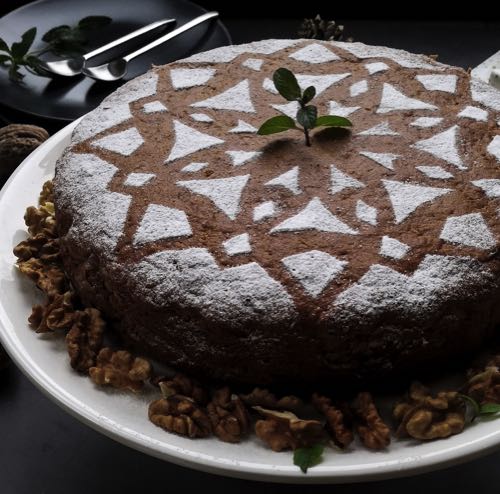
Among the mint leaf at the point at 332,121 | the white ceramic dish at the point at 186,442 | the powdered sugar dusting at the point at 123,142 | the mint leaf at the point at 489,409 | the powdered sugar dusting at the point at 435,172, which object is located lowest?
the white ceramic dish at the point at 186,442

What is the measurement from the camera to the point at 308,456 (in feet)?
3.57

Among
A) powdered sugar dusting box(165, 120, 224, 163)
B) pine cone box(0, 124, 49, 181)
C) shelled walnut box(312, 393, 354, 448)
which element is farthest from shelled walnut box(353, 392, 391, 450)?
pine cone box(0, 124, 49, 181)

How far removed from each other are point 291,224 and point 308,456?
311 mm

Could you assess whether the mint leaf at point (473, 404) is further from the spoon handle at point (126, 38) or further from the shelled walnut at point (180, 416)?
the spoon handle at point (126, 38)

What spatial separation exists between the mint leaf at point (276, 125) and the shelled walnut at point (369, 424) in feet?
1.37

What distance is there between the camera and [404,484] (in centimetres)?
140

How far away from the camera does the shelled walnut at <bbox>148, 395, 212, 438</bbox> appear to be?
1.14 m

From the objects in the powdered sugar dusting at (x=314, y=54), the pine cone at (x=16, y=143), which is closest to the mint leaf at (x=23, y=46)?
the pine cone at (x=16, y=143)

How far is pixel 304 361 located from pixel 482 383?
0.74 feet

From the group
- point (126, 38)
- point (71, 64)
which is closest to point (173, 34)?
point (126, 38)

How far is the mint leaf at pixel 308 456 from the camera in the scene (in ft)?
3.54

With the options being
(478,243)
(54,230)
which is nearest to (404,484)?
(478,243)

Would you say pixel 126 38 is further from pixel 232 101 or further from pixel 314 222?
pixel 314 222

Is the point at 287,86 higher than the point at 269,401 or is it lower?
higher
